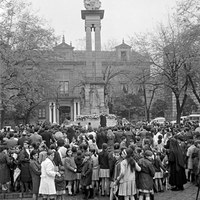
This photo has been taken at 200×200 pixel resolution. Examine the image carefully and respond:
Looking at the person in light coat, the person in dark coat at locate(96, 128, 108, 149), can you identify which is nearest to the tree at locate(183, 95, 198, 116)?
the person in dark coat at locate(96, 128, 108, 149)

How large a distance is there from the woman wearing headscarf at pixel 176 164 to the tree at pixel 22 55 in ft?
65.3

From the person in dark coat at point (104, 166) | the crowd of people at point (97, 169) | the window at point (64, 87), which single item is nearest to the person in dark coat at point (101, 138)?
the crowd of people at point (97, 169)

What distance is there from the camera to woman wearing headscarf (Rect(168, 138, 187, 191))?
39.7 ft

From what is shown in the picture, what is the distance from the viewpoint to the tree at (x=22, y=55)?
30.5 metres

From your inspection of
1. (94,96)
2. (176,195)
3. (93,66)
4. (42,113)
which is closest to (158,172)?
(176,195)

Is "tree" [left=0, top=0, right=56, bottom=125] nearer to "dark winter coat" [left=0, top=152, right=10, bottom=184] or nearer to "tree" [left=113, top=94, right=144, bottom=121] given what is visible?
"dark winter coat" [left=0, top=152, right=10, bottom=184]

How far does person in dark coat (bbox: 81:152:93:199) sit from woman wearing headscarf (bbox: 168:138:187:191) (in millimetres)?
2671

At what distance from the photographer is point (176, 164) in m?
12.1

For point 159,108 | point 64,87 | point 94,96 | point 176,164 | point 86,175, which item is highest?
point 64,87

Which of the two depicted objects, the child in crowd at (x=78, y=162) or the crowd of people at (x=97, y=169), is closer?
the crowd of people at (x=97, y=169)

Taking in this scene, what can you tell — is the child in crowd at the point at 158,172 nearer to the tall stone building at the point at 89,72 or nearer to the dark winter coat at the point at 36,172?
the dark winter coat at the point at 36,172

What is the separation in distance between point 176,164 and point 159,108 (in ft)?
157

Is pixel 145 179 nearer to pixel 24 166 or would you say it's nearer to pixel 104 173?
pixel 104 173

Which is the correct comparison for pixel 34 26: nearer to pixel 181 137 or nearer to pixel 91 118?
pixel 91 118
